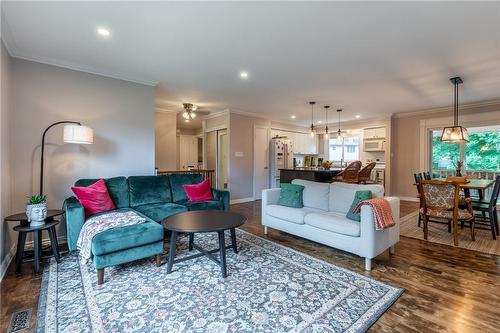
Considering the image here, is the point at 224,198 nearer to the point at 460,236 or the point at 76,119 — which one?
the point at 76,119

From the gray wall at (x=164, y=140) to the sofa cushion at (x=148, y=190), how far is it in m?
2.17

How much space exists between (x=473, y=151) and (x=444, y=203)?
3.84 meters

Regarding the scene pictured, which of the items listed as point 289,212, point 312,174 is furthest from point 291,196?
point 312,174

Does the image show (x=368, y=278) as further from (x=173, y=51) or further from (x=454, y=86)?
(x=454, y=86)

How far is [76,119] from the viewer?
362 centimetres

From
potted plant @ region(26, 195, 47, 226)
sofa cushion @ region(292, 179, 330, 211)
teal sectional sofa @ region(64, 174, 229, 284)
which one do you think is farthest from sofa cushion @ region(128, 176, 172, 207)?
sofa cushion @ region(292, 179, 330, 211)

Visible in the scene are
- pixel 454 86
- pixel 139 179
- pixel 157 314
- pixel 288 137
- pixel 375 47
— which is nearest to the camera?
pixel 157 314

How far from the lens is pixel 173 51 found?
308 centimetres

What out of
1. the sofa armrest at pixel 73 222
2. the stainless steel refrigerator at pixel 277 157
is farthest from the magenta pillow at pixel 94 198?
the stainless steel refrigerator at pixel 277 157

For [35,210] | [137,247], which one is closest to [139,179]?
[35,210]

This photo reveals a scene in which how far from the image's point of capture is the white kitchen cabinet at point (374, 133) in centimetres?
763

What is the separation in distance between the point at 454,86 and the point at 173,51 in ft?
16.4

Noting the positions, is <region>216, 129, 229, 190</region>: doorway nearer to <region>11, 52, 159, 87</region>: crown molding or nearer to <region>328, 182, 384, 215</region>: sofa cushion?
<region>11, 52, 159, 87</region>: crown molding

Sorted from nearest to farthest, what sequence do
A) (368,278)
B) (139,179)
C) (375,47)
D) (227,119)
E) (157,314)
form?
1. (157,314)
2. (368,278)
3. (375,47)
4. (139,179)
5. (227,119)
